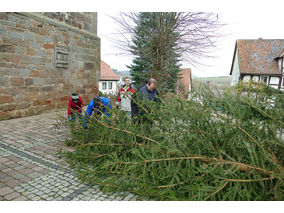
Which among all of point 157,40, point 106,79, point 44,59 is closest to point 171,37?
point 157,40

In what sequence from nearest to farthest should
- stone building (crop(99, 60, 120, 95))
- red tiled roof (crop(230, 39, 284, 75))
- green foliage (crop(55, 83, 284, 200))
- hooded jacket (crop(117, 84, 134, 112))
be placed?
green foliage (crop(55, 83, 284, 200)), hooded jacket (crop(117, 84, 134, 112)), red tiled roof (crop(230, 39, 284, 75)), stone building (crop(99, 60, 120, 95))

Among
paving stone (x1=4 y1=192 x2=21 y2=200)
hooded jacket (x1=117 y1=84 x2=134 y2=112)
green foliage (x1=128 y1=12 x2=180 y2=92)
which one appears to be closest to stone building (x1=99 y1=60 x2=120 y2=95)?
green foliage (x1=128 y1=12 x2=180 y2=92)

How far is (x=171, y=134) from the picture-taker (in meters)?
2.53

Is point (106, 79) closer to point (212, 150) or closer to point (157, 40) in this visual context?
point (157, 40)

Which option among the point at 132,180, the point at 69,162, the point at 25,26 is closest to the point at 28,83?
the point at 25,26

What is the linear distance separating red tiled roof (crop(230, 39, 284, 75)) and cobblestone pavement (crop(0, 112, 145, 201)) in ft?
74.1

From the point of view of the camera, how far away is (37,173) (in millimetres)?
3336

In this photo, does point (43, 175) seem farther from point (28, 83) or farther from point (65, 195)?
point (28, 83)

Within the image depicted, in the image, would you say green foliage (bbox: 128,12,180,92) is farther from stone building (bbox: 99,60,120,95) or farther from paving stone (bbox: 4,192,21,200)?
stone building (bbox: 99,60,120,95)

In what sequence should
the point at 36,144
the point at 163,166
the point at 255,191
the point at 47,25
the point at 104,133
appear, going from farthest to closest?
the point at 47,25 < the point at 36,144 < the point at 104,133 < the point at 163,166 < the point at 255,191

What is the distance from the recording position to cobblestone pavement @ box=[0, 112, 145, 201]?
8.94 ft

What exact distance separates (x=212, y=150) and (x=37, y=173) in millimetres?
2552

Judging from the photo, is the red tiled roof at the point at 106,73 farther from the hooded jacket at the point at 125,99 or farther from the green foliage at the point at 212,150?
the green foliage at the point at 212,150

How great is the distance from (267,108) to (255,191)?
0.81m
